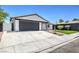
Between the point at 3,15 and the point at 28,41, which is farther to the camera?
the point at 3,15

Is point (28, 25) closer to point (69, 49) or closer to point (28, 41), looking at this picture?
point (28, 41)

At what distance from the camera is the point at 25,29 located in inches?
237

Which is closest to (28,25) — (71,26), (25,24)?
(25,24)

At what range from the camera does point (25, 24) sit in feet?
20.0

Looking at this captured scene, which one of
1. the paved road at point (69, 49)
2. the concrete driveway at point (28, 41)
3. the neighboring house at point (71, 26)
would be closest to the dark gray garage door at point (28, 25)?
the concrete driveway at point (28, 41)

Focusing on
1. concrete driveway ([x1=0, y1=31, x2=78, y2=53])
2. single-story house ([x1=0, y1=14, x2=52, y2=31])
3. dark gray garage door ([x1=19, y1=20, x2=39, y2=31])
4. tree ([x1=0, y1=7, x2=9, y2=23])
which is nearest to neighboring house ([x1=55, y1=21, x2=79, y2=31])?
concrete driveway ([x1=0, y1=31, x2=78, y2=53])

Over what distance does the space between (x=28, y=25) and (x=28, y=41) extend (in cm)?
77

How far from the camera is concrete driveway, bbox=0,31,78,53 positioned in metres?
5.24

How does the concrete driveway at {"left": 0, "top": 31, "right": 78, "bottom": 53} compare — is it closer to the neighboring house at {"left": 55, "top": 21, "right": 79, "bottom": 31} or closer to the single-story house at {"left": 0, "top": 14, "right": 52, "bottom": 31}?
the single-story house at {"left": 0, "top": 14, "right": 52, "bottom": 31}

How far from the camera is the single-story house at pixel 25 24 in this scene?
19.5ft

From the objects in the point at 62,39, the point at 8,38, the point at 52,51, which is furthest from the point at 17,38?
the point at 62,39

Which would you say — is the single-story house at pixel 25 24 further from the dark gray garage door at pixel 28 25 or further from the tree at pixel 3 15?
the tree at pixel 3 15

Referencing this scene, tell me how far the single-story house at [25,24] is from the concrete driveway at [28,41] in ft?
0.83
